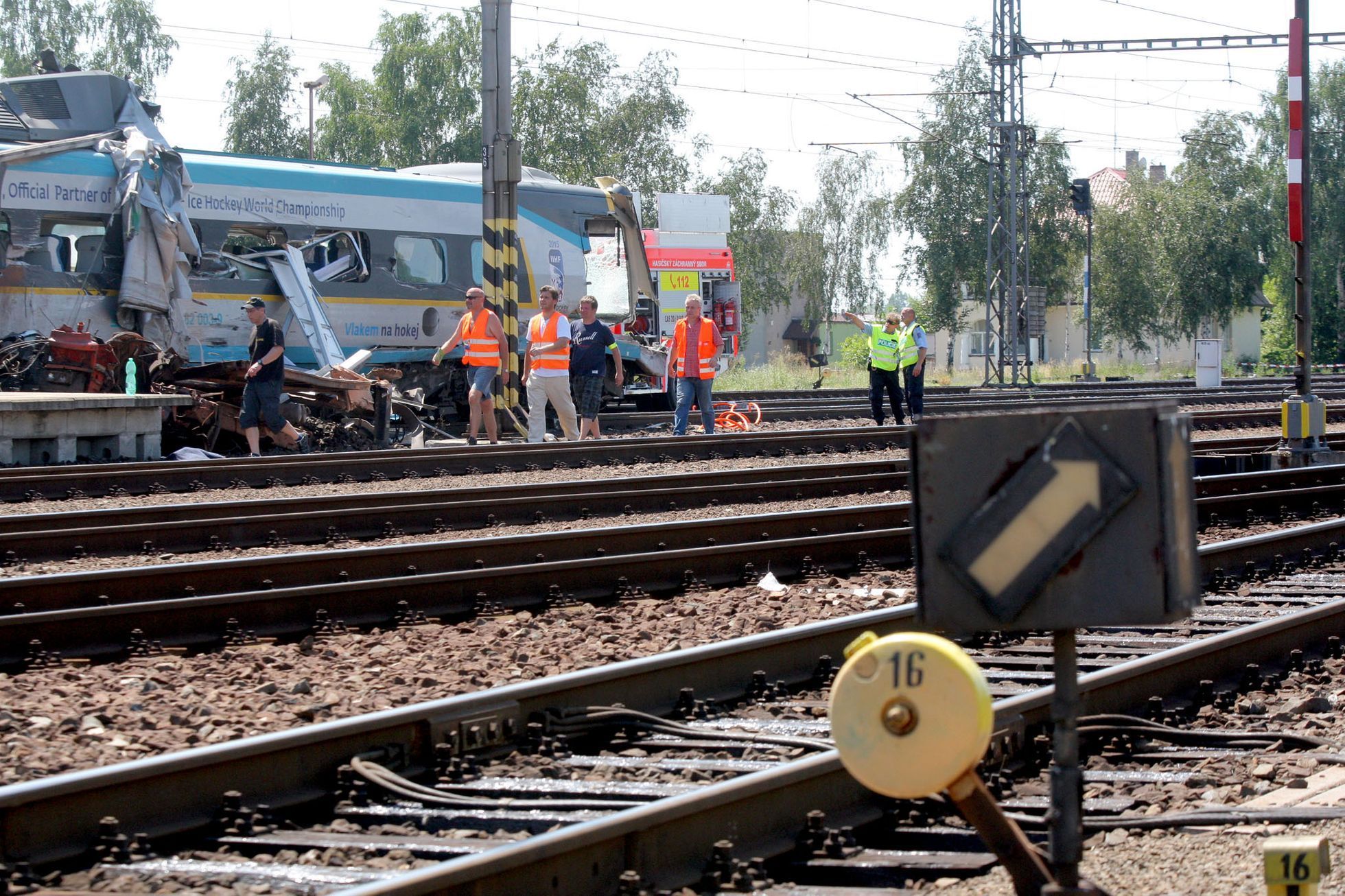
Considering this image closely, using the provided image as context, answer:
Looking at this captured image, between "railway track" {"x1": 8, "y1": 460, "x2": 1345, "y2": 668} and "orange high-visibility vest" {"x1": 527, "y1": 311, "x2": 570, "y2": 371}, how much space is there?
481cm

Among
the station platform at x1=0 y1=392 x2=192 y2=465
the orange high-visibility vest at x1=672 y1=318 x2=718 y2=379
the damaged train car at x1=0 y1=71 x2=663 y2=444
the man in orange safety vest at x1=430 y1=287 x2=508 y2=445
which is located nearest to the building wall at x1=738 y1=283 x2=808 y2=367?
the damaged train car at x1=0 y1=71 x2=663 y2=444

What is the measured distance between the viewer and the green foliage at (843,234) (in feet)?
233

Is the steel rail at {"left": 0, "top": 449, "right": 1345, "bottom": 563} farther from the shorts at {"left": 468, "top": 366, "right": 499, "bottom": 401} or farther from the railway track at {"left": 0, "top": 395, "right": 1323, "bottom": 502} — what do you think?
the shorts at {"left": 468, "top": 366, "right": 499, "bottom": 401}

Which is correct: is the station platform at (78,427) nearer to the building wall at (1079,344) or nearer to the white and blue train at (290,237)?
the white and blue train at (290,237)

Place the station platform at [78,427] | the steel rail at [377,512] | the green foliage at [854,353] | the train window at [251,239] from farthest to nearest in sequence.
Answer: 1. the green foliage at [854,353]
2. the train window at [251,239]
3. the station platform at [78,427]
4. the steel rail at [377,512]

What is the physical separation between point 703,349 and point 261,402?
509 cm

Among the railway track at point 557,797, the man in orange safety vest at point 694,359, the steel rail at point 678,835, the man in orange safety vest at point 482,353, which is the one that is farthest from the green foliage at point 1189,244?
the steel rail at point 678,835

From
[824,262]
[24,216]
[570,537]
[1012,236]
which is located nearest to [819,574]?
[570,537]

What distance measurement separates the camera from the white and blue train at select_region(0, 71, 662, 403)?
16.3 metres

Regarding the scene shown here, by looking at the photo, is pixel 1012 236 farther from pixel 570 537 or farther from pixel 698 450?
pixel 570 537

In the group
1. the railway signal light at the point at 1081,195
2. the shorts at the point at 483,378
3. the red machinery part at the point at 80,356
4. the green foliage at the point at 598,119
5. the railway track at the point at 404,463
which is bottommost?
the railway track at the point at 404,463

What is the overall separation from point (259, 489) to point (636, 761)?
8.40 meters

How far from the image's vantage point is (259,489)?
12.5m

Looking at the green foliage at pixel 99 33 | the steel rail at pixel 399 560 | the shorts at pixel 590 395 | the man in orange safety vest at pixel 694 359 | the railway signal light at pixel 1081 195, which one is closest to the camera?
the steel rail at pixel 399 560
